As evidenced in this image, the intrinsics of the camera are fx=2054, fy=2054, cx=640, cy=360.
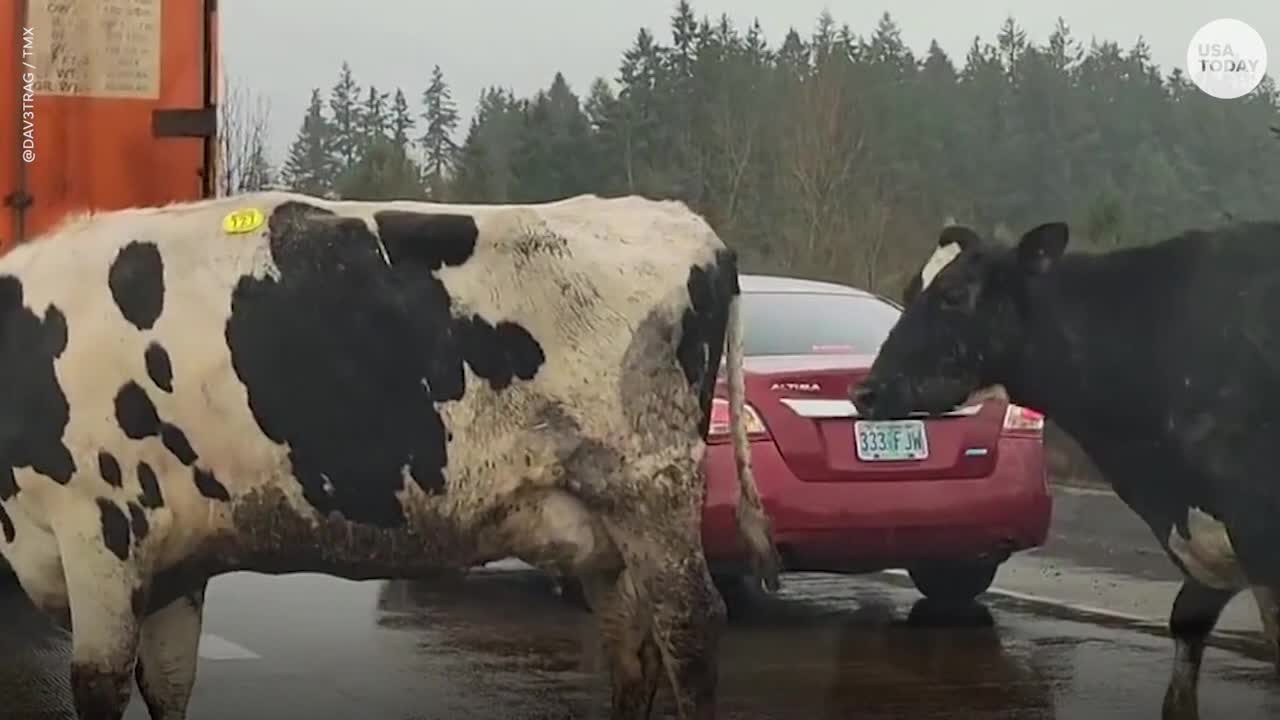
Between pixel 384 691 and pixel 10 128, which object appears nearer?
pixel 10 128

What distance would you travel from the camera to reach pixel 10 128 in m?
7.24

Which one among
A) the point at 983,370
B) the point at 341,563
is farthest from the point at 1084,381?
the point at 341,563

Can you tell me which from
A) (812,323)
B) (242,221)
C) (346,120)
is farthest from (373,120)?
(242,221)

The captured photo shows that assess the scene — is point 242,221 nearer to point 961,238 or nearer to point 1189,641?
point 961,238

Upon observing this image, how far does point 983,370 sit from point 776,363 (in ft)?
6.45

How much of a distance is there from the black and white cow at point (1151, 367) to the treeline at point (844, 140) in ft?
6.05

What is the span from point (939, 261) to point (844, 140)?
3879mm

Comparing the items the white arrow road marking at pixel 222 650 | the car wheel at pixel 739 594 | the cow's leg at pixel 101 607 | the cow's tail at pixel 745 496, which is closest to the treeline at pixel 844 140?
the car wheel at pixel 739 594

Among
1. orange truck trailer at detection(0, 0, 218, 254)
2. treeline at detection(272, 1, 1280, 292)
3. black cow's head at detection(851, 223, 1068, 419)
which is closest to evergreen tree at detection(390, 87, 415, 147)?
treeline at detection(272, 1, 1280, 292)

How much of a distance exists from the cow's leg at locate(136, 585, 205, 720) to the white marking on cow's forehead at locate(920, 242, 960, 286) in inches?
102

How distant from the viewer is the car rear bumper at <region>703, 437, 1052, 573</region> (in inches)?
330

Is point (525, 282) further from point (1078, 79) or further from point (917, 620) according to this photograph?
point (1078, 79)

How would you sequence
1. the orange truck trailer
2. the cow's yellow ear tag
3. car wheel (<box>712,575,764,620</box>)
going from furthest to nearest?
car wheel (<box>712,575,764,620</box>), the orange truck trailer, the cow's yellow ear tag

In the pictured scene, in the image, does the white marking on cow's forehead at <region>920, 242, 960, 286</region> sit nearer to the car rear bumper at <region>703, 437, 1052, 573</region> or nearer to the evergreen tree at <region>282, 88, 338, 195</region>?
the car rear bumper at <region>703, 437, 1052, 573</region>
